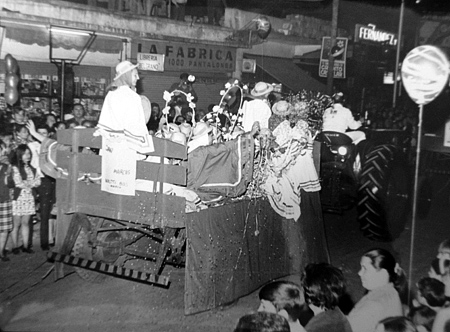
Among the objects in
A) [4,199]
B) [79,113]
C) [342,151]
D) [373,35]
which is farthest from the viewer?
[79,113]

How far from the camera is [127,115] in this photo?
13.4ft

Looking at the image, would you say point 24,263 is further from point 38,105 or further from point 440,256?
point 440,256

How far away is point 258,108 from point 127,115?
0.94m

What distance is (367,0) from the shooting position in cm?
338

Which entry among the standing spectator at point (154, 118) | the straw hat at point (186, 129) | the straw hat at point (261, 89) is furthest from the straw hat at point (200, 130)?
the standing spectator at point (154, 118)

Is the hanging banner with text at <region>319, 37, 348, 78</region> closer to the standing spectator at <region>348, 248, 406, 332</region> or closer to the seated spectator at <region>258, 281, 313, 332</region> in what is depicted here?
the standing spectator at <region>348, 248, 406, 332</region>

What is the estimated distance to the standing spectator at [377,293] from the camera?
9.66 feet

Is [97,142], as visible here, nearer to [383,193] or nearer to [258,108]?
[258,108]

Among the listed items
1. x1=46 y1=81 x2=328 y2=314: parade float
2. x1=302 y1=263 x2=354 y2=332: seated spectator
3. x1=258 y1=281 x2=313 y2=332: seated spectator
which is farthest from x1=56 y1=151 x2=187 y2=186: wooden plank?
x1=302 y1=263 x2=354 y2=332: seated spectator

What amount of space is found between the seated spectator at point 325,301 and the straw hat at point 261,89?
1.49 metres

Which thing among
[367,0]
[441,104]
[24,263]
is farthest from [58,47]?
[441,104]

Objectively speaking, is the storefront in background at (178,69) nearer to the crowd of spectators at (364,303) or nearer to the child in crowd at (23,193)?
the child in crowd at (23,193)

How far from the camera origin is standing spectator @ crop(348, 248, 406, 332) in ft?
9.66

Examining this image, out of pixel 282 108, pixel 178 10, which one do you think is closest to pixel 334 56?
pixel 282 108
